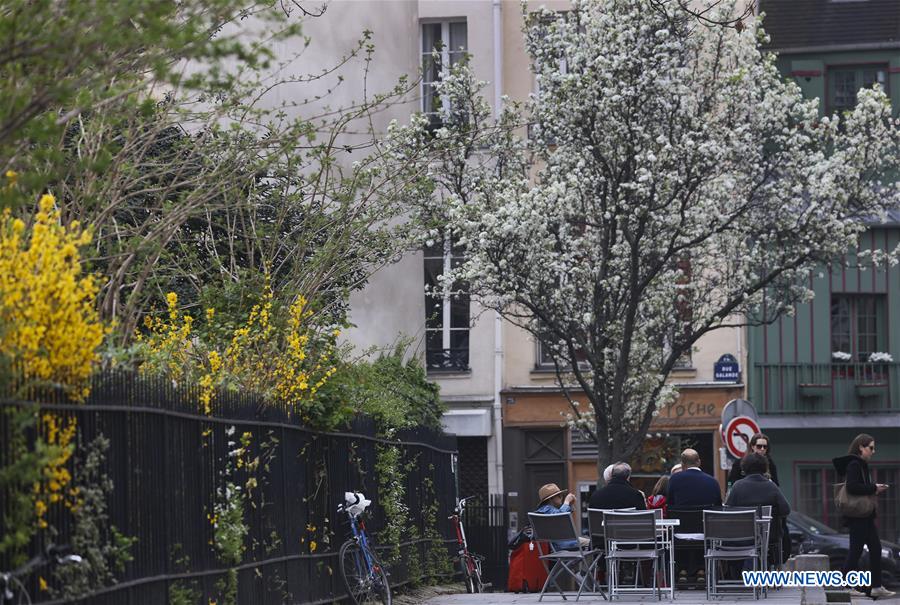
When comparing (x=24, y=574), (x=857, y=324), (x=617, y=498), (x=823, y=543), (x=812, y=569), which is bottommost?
(x=823, y=543)

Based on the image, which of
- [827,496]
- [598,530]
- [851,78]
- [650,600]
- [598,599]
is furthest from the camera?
[851,78]

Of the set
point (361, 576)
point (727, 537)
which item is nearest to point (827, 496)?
point (727, 537)

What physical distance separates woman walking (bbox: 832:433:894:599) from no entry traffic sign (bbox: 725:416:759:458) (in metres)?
6.50

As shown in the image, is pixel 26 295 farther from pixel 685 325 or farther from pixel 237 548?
pixel 685 325

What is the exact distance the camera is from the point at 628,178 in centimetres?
2488

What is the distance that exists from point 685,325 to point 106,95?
826 inches

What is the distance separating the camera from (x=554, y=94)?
25250mm

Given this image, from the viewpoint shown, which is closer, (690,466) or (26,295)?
(26,295)

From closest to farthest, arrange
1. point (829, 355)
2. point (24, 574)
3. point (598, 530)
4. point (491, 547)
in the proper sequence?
point (24, 574)
point (598, 530)
point (491, 547)
point (829, 355)

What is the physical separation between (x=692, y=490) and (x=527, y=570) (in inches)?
146

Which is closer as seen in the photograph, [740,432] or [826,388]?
[740,432]

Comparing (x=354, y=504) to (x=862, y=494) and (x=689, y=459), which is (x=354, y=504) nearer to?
(x=689, y=459)

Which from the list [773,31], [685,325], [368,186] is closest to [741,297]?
[685,325]

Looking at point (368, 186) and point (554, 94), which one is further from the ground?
point (554, 94)
